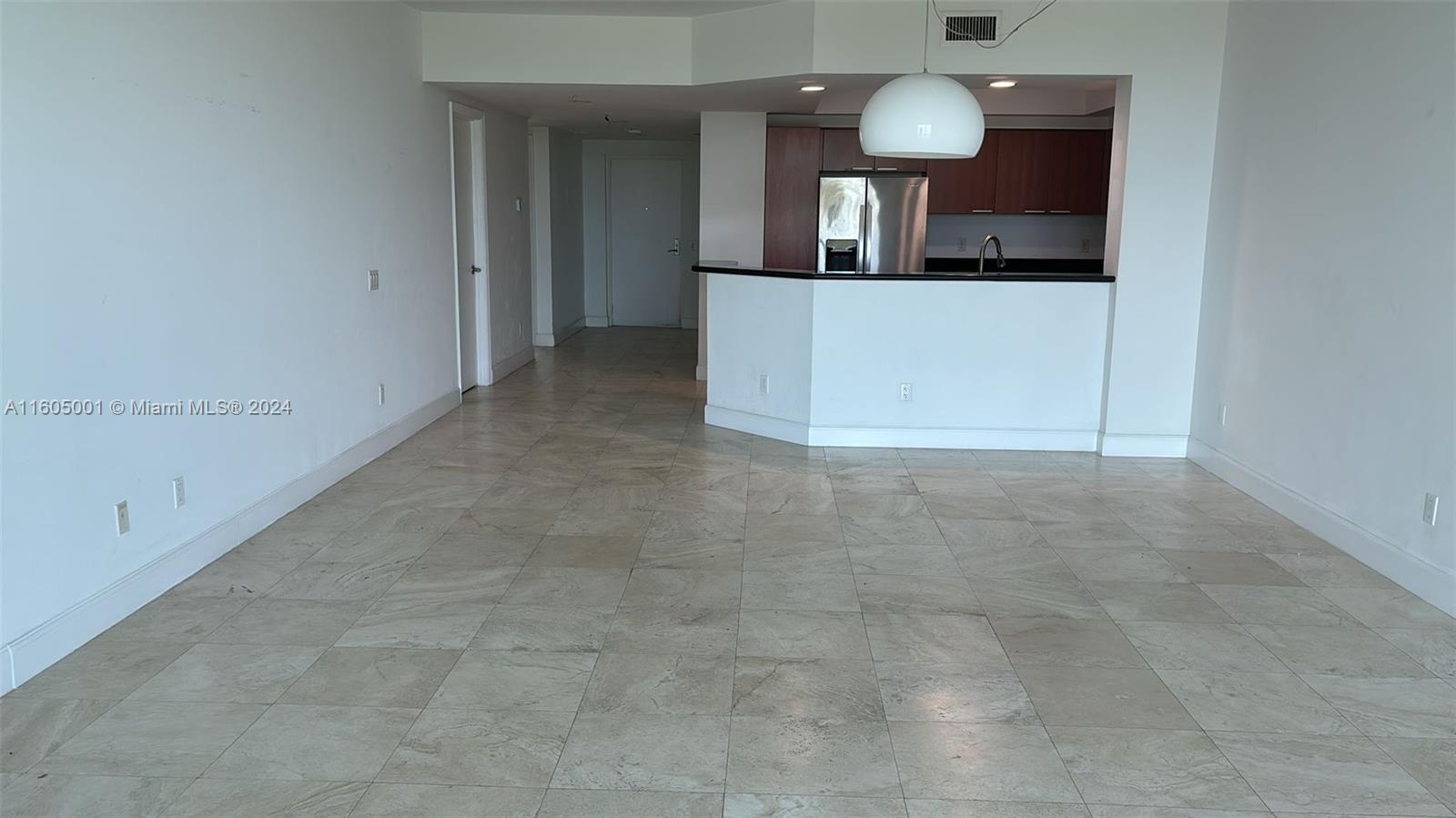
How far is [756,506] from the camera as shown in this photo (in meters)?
4.76

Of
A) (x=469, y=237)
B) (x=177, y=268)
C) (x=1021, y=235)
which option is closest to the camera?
(x=177, y=268)

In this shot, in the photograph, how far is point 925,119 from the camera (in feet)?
12.2

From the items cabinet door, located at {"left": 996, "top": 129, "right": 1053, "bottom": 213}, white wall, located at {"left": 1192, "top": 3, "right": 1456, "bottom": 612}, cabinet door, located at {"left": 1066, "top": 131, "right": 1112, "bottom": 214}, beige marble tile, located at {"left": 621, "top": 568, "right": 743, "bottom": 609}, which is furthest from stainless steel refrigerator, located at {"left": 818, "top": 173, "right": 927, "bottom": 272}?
beige marble tile, located at {"left": 621, "top": 568, "right": 743, "bottom": 609}

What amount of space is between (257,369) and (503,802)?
8.64 feet

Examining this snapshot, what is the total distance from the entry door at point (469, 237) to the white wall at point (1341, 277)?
197 inches

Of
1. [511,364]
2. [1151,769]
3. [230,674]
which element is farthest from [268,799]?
[511,364]

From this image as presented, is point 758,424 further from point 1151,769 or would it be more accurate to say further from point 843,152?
point 1151,769

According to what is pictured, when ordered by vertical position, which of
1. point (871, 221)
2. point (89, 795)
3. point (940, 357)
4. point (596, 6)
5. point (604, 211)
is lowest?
point (89, 795)

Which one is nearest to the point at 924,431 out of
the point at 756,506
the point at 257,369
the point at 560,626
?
the point at 756,506

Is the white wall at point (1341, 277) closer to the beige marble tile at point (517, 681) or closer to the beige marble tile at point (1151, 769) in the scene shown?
the beige marble tile at point (1151, 769)

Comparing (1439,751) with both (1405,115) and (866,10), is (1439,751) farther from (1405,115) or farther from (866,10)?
(866,10)

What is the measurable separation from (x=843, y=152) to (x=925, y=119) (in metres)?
4.58

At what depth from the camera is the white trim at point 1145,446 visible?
5902 mm

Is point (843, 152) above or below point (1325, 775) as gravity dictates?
above
